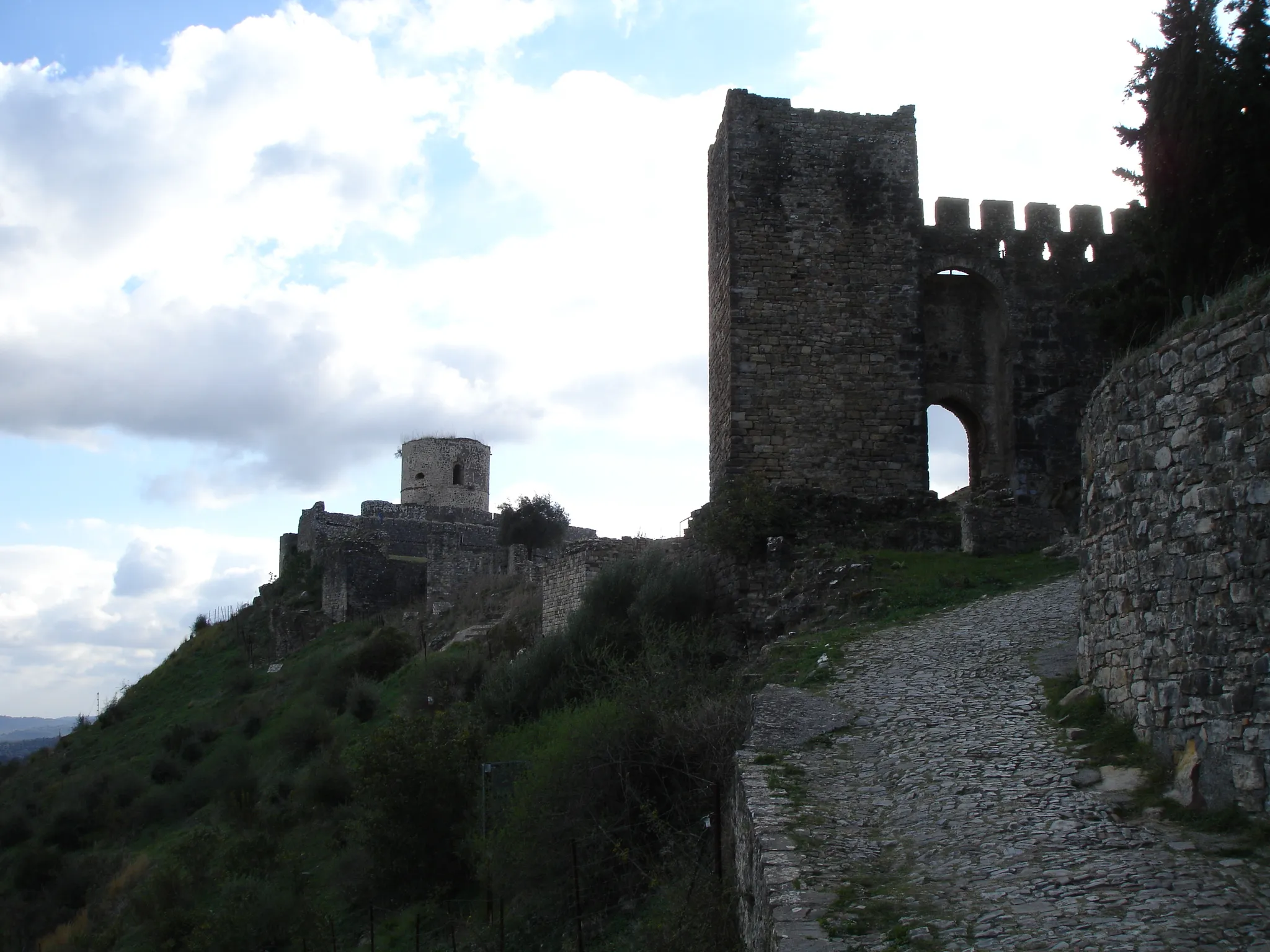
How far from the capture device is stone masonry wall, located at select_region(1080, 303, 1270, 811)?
561 centimetres

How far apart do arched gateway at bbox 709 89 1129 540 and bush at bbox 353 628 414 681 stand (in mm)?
10909

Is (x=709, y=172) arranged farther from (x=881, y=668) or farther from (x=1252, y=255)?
(x=881, y=668)

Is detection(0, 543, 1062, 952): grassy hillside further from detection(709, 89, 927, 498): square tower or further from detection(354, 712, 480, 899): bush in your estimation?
detection(709, 89, 927, 498): square tower

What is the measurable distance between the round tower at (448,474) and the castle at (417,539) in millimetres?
23

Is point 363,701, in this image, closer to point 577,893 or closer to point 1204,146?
point 577,893

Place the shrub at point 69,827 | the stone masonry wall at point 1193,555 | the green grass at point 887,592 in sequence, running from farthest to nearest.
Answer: the shrub at point 69,827 → the green grass at point 887,592 → the stone masonry wall at point 1193,555

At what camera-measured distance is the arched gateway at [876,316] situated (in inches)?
701

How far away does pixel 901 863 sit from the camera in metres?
5.91

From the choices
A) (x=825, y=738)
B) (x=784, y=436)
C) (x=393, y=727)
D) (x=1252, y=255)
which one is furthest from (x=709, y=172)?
(x=825, y=738)

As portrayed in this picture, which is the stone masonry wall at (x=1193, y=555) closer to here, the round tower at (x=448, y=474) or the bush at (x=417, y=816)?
the bush at (x=417, y=816)

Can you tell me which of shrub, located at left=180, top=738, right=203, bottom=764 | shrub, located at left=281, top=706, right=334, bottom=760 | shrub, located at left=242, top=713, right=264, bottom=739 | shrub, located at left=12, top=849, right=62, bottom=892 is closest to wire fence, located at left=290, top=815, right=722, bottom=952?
shrub, located at left=281, top=706, right=334, bottom=760

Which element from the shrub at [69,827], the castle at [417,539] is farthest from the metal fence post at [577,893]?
the castle at [417,539]

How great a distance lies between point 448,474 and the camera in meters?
44.0

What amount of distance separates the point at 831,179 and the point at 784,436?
13.7 feet
